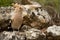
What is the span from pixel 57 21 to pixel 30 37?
5.72 feet

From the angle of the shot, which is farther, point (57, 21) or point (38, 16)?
point (57, 21)

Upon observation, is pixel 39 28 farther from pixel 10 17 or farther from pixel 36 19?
pixel 10 17

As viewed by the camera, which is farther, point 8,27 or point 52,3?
point 52,3

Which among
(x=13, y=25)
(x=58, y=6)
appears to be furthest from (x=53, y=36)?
(x=58, y=6)

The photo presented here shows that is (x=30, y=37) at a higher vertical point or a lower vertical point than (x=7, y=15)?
lower

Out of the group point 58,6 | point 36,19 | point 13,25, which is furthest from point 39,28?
point 58,6

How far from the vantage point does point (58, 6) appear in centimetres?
727

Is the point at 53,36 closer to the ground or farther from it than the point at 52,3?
closer to the ground

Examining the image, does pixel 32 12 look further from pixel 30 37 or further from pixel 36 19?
pixel 30 37

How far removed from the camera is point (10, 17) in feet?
18.6

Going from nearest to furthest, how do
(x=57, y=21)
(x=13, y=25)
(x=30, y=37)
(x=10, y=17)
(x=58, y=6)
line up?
1. (x=30, y=37)
2. (x=13, y=25)
3. (x=10, y=17)
4. (x=57, y=21)
5. (x=58, y=6)

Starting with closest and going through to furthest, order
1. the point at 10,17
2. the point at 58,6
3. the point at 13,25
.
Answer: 1. the point at 13,25
2. the point at 10,17
3. the point at 58,6

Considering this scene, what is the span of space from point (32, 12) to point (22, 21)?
59 cm

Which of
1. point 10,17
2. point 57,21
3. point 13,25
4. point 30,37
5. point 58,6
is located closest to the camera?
point 30,37
